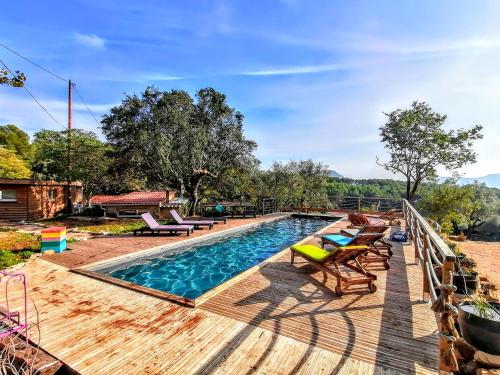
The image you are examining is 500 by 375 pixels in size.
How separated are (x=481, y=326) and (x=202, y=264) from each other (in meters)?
6.49

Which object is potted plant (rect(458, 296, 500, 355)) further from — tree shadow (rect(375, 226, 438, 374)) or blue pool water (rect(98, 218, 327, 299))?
blue pool water (rect(98, 218, 327, 299))

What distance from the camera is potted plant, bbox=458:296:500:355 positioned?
7.84ft

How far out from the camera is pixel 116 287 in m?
4.97

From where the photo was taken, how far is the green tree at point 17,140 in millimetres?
36550

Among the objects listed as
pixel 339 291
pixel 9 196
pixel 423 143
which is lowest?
pixel 339 291

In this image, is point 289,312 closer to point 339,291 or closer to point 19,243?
point 339,291

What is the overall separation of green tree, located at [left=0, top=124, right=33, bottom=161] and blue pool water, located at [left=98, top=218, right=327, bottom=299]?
38172 millimetres

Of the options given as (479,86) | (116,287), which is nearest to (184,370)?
(116,287)

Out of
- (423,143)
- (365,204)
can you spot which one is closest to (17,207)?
(365,204)

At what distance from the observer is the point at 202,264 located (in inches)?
307

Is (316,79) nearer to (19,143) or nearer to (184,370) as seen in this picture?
(184,370)

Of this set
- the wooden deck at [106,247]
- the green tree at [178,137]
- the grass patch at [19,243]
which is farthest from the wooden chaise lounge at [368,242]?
the green tree at [178,137]

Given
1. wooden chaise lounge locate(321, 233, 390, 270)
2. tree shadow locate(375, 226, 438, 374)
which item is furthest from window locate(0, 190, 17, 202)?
tree shadow locate(375, 226, 438, 374)

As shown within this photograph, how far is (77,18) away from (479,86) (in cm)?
1520
